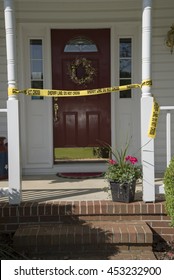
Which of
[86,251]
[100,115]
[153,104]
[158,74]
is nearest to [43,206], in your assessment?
[86,251]

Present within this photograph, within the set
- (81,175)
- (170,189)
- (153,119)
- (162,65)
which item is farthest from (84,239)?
(162,65)

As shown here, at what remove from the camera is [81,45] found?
550cm

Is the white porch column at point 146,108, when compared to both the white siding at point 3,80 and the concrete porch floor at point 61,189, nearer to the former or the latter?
the concrete porch floor at point 61,189

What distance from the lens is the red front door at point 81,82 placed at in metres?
5.45

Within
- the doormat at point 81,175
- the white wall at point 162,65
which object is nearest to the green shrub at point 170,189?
the doormat at point 81,175

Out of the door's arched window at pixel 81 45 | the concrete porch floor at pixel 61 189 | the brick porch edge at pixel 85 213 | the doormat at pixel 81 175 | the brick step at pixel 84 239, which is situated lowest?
the brick step at pixel 84 239

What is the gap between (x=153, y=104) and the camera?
3.80 m

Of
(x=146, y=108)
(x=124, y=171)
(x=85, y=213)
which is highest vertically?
(x=146, y=108)

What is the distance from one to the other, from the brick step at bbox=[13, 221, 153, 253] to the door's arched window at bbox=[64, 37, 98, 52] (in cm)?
283

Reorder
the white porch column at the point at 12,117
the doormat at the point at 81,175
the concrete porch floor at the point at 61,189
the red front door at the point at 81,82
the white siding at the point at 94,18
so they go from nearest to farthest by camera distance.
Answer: the white porch column at the point at 12,117
the concrete porch floor at the point at 61,189
the doormat at the point at 81,175
the white siding at the point at 94,18
the red front door at the point at 81,82

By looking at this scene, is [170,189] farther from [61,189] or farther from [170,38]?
[170,38]

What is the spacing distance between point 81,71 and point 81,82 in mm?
156

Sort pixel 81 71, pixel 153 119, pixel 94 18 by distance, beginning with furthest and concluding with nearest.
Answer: pixel 81 71 → pixel 94 18 → pixel 153 119

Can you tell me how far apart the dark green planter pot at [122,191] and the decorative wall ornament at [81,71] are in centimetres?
210
